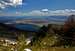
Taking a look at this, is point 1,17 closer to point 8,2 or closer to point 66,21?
point 8,2

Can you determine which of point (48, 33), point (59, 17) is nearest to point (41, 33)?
point (48, 33)

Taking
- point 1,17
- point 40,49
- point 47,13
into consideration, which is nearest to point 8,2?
point 1,17

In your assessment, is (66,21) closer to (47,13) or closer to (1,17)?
(47,13)

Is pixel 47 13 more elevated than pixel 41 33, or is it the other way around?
pixel 47 13

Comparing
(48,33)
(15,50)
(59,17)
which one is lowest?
(15,50)

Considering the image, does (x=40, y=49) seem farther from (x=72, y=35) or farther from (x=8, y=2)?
(x=8, y=2)

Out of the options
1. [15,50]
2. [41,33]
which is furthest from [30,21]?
[15,50]

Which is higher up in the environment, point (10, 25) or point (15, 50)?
point (10, 25)
